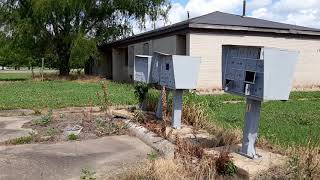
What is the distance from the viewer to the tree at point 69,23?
3209 cm

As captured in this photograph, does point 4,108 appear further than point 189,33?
No

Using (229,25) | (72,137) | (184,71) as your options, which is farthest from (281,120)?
(229,25)

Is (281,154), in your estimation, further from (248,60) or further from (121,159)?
(121,159)

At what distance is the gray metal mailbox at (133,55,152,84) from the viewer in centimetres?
983

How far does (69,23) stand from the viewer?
111ft

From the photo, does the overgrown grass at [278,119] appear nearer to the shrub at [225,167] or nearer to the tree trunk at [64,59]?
the shrub at [225,167]

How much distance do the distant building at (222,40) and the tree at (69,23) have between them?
815 centimetres

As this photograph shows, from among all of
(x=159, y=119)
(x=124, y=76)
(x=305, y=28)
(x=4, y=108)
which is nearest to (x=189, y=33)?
A: (x=305, y=28)

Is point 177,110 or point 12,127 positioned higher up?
point 177,110

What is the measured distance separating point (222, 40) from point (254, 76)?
1661 cm

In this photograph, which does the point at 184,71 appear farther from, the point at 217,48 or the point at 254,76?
the point at 217,48

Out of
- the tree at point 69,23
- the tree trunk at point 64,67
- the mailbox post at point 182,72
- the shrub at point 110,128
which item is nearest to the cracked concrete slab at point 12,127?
the shrub at point 110,128

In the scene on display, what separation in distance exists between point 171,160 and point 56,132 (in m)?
3.72

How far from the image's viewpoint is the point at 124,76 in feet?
116
